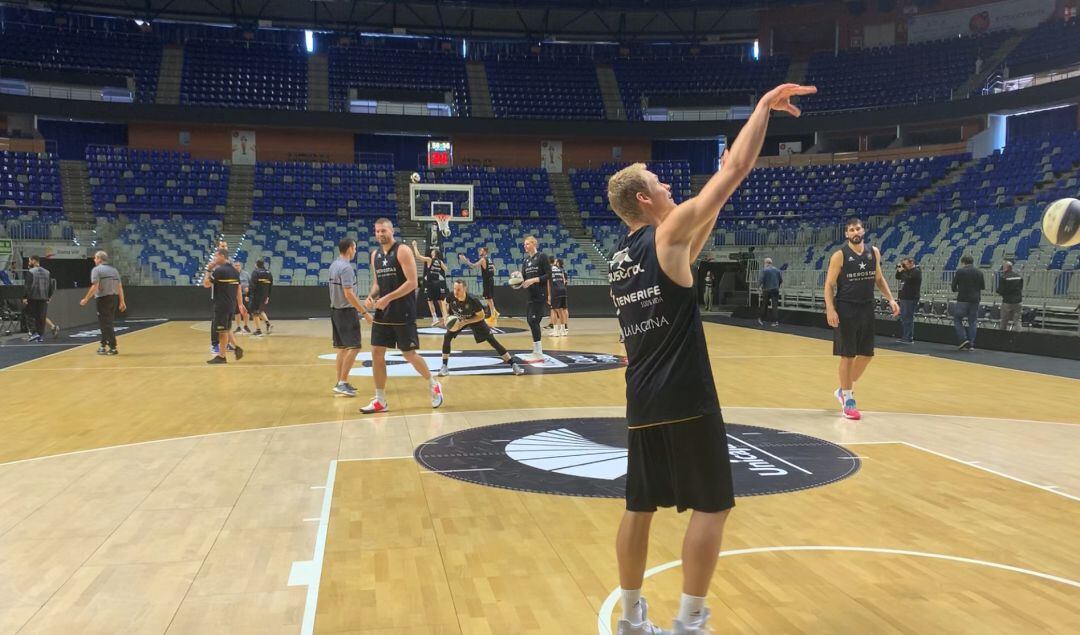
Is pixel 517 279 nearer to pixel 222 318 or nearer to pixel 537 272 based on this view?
pixel 537 272

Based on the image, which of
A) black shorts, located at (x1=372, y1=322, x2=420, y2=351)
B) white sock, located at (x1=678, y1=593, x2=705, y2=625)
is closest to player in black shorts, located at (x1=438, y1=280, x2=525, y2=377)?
black shorts, located at (x1=372, y1=322, x2=420, y2=351)

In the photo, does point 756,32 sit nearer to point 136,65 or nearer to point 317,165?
point 317,165

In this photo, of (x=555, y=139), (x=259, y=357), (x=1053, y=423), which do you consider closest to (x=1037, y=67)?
(x=555, y=139)

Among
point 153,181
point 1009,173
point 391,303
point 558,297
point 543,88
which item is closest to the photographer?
point 391,303

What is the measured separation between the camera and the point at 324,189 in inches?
1212

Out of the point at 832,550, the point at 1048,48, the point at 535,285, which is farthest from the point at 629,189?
the point at 1048,48

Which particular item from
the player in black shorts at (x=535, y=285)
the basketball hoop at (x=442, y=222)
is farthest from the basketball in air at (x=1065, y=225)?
the basketball hoop at (x=442, y=222)

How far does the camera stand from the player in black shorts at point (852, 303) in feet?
25.7

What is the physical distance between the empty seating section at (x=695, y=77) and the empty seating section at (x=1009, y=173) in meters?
9.54

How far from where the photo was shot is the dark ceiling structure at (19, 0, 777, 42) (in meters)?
34.3

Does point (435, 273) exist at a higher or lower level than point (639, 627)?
higher

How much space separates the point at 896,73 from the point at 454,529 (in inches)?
1336

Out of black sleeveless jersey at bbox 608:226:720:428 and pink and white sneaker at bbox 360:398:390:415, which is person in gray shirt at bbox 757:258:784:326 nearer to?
pink and white sneaker at bbox 360:398:390:415

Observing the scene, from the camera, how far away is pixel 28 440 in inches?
276
